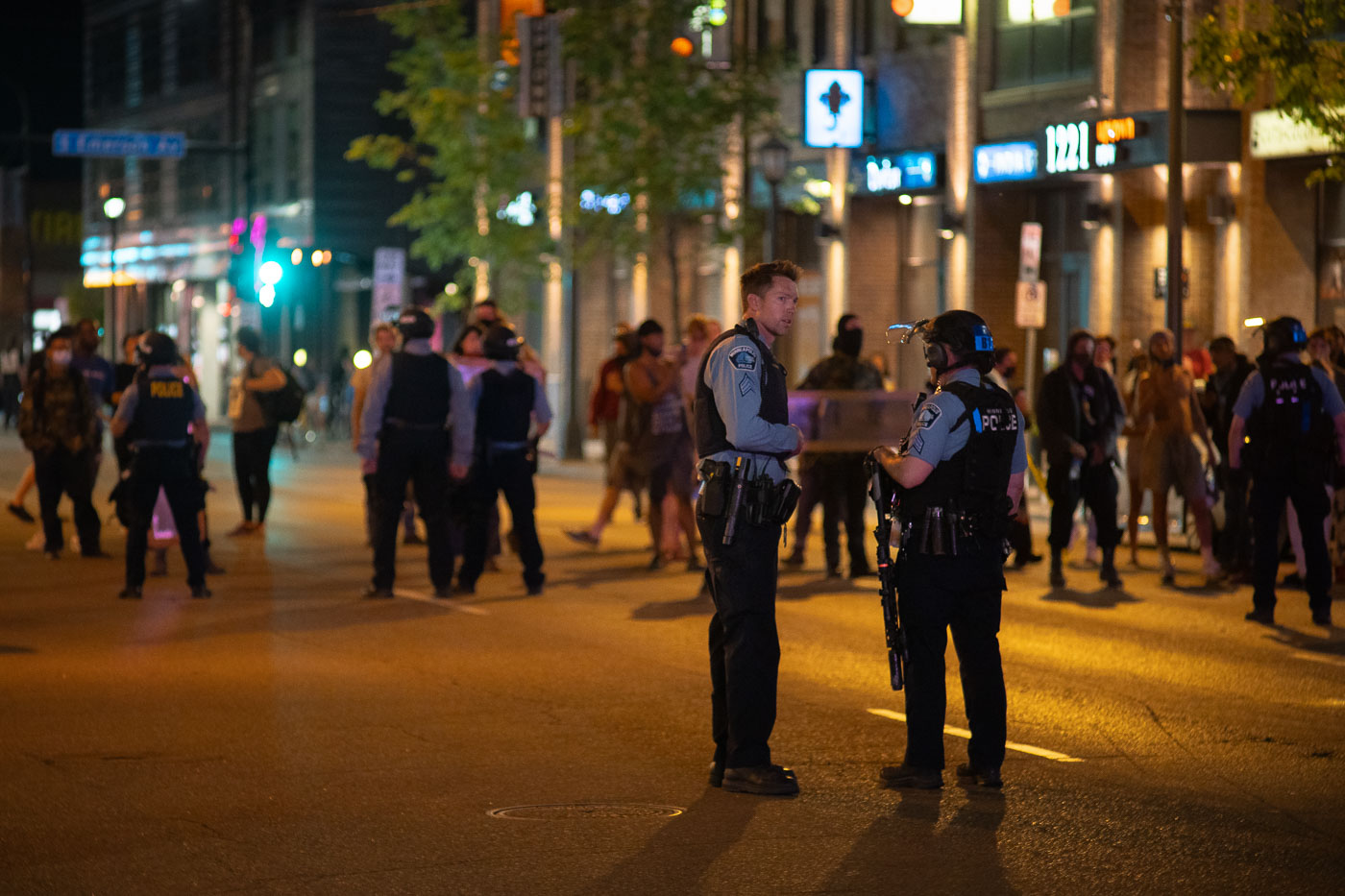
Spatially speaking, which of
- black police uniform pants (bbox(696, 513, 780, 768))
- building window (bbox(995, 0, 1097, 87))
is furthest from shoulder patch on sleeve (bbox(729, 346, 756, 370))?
building window (bbox(995, 0, 1097, 87))

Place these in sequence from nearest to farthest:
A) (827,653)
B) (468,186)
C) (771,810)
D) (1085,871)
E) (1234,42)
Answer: (1085,871)
(771,810)
(827,653)
(1234,42)
(468,186)

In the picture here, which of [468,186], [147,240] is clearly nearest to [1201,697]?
[468,186]

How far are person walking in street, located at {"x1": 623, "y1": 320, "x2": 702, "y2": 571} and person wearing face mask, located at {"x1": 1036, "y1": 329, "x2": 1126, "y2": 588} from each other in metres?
2.76

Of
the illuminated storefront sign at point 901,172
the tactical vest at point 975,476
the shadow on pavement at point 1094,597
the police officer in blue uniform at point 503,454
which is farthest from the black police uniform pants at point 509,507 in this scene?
the illuminated storefront sign at point 901,172

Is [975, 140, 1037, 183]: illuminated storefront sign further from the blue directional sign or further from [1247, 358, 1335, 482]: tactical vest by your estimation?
Result: the blue directional sign

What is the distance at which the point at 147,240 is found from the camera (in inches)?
2418

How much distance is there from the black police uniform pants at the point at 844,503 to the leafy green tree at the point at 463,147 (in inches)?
769

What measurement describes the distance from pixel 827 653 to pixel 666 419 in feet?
14.8

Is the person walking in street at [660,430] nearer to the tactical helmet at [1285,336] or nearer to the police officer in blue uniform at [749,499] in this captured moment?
the tactical helmet at [1285,336]

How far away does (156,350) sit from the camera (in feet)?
44.8

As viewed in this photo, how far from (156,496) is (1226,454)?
784 centimetres

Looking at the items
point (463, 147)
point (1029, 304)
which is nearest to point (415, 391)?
point (1029, 304)

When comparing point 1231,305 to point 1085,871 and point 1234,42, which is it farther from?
point 1085,871

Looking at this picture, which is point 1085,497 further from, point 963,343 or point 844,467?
point 963,343
